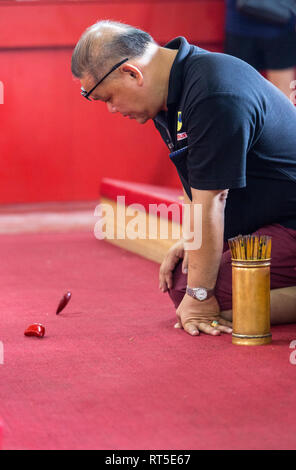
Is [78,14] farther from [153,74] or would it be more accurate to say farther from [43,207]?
[153,74]

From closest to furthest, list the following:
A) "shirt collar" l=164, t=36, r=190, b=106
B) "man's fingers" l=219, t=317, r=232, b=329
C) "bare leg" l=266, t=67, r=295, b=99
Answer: "shirt collar" l=164, t=36, r=190, b=106
"man's fingers" l=219, t=317, r=232, b=329
"bare leg" l=266, t=67, r=295, b=99

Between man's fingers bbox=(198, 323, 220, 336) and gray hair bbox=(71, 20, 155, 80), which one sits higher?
gray hair bbox=(71, 20, 155, 80)

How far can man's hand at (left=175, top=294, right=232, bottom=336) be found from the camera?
7.61 feet

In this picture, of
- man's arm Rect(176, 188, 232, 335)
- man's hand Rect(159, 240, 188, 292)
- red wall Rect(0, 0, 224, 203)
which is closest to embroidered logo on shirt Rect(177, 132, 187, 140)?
man's arm Rect(176, 188, 232, 335)

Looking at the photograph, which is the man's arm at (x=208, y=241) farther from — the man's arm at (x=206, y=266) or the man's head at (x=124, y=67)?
the man's head at (x=124, y=67)

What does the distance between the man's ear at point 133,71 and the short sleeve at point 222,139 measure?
17 centimetres

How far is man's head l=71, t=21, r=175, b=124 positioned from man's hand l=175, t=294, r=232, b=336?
0.54 metres

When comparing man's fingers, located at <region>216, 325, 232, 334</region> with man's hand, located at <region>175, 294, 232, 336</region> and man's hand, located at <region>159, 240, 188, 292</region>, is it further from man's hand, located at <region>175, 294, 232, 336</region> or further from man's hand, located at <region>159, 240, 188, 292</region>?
man's hand, located at <region>159, 240, 188, 292</region>

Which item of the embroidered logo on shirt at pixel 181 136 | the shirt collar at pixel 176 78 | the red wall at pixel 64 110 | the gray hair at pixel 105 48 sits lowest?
the red wall at pixel 64 110

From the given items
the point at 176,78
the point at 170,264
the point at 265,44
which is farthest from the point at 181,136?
the point at 265,44

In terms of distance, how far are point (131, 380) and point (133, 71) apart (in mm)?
815

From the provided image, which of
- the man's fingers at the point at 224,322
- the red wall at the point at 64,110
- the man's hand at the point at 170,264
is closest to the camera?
the man's fingers at the point at 224,322

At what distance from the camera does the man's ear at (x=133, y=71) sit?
2.21 m

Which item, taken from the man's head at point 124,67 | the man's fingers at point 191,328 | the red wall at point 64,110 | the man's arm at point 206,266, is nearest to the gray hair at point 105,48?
the man's head at point 124,67
